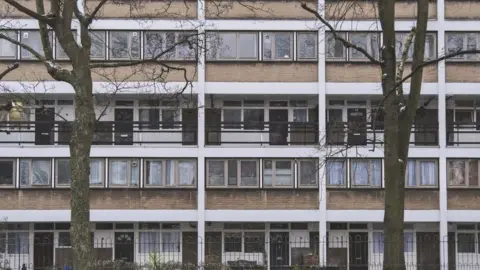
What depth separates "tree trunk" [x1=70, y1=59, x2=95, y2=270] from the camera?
1480 centimetres

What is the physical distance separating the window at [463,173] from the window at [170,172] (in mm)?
12848

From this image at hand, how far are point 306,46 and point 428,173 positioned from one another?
29.1ft

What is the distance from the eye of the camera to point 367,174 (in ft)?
125

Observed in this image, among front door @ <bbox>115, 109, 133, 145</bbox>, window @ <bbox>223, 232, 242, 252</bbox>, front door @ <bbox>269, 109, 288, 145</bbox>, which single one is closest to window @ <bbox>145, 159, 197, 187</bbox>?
front door @ <bbox>115, 109, 133, 145</bbox>

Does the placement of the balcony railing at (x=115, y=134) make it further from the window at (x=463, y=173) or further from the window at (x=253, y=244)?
the window at (x=463, y=173)

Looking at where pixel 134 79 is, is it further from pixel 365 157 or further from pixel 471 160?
pixel 471 160

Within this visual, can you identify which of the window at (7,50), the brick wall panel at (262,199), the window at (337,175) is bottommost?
the brick wall panel at (262,199)

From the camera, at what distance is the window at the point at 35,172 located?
37.6m

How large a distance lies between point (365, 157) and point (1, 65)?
1855cm

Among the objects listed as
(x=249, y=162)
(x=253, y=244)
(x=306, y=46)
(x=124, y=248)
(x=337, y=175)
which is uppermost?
(x=306, y=46)

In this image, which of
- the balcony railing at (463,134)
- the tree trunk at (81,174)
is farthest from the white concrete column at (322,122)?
the tree trunk at (81,174)

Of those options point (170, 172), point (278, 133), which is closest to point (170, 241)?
point (170, 172)

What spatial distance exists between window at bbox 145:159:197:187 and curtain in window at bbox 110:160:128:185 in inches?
42.8

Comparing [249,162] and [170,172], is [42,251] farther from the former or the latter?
[249,162]
